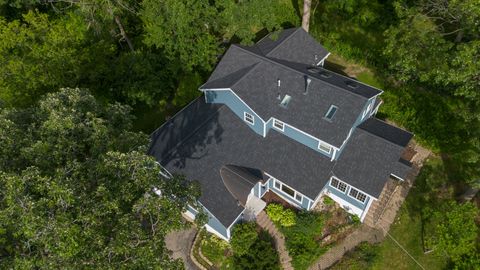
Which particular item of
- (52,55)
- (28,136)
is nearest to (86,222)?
(28,136)

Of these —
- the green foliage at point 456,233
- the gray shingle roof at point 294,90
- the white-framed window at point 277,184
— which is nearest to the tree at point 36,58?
the gray shingle roof at point 294,90

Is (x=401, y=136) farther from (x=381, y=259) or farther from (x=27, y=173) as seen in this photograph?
(x=27, y=173)

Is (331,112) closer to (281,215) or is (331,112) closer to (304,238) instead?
(281,215)

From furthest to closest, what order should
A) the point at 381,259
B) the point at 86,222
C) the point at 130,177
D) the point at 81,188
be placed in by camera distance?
the point at 381,259
the point at 130,177
the point at 81,188
the point at 86,222

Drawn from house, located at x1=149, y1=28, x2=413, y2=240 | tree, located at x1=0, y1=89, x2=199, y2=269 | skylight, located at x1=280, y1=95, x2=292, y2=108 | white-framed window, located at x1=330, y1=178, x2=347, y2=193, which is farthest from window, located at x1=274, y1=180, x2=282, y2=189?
tree, located at x1=0, y1=89, x2=199, y2=269

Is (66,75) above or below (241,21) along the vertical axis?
below
